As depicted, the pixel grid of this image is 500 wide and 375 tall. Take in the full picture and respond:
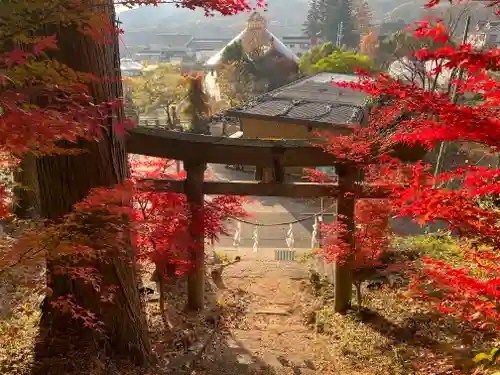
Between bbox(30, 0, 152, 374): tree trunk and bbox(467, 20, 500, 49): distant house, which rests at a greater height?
bbox(467, 20, 500, 49): distant house

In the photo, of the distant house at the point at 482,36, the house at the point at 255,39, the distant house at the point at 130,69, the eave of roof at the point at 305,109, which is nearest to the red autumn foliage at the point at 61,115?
the distant house at the point at 482,36

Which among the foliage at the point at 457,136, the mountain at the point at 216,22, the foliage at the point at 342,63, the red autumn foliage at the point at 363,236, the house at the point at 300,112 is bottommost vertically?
the red autumn foliage at the point at 363,236

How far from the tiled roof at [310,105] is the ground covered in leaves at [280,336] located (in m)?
7.73

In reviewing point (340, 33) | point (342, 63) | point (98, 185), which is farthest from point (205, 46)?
point (98, 185)

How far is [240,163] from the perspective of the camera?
5.71 metres

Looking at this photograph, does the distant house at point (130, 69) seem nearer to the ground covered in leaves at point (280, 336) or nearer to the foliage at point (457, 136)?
the ground covered in leaves at point (280, 336)

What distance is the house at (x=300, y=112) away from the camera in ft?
46.4

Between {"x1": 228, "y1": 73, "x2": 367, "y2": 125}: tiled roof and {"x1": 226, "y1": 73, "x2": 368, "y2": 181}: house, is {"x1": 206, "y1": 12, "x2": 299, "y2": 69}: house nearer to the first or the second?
{"x1": 228, "y1": 73, "x2": 367, "y2": 125}: tiled roof

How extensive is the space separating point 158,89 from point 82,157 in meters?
20.4

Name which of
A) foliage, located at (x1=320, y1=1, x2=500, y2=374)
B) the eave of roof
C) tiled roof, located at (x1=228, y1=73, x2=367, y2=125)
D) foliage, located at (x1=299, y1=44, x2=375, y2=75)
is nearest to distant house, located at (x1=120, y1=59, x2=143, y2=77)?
foliage, located at (x1=299, y1=44, x2=375, y2=75)

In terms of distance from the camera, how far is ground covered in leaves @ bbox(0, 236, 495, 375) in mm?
4853

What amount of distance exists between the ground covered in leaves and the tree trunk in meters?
0.30

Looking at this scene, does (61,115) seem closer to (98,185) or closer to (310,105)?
(98,185)

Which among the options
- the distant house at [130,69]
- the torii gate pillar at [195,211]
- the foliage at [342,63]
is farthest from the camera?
the distant house at [130,69]
